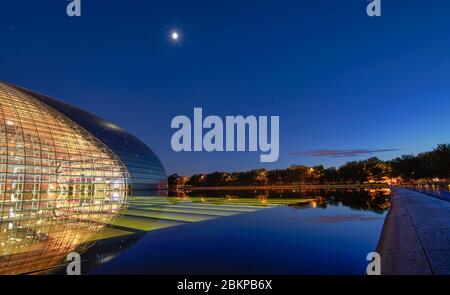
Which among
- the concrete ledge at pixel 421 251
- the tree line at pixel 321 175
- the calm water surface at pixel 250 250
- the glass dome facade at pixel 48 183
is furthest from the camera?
the tree line at pixel 321 175

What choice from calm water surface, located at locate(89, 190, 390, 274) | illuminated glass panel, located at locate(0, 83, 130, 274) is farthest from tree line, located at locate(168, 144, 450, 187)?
illuminated glass panel, located at locate(0, 83, 130, 274)

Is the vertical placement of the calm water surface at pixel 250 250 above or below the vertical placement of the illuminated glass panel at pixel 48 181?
below

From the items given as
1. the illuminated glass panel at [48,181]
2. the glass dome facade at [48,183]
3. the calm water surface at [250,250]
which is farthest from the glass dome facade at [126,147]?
the calm water surface at [250,250]

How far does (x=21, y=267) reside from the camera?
8633 millimetres

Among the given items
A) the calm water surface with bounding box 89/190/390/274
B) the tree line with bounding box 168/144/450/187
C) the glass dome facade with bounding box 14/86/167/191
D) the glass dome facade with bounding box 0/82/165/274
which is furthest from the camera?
the tree line with bounding box 168/144/450/187

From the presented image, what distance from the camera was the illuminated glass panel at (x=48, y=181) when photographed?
1312 cm

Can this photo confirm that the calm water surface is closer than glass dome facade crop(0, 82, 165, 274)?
Yes

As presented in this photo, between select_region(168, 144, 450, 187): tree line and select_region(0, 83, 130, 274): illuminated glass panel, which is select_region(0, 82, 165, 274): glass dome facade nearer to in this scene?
select_region(0, 83, 130, 274): illuminated glass panel

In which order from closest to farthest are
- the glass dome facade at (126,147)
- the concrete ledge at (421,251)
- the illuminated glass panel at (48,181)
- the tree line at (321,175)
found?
1. the concrete ledge at (421,251)
2. the illuminated glass panel at (48,181)
3. the glass dome facade at (126,147)
4. the tree line at (321,175)

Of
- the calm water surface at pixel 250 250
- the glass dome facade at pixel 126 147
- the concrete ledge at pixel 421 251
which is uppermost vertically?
the glass dome facade at pixel 126 147

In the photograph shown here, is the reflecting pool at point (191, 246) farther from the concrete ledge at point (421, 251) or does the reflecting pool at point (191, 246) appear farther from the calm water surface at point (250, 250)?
the concrete ledge at point (421, 251)

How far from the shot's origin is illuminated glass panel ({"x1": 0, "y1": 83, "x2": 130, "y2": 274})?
43.1 ft
